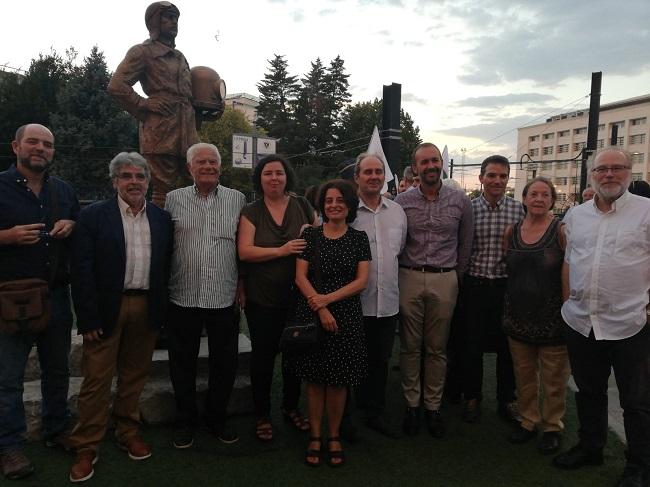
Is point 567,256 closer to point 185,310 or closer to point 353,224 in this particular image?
point 353,224

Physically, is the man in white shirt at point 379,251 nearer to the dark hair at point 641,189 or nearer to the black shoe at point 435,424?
the black shoe at point 435,424

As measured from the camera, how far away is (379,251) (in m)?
3.59

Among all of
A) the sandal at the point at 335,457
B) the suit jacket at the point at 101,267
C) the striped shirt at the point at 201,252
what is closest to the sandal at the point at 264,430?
the sandal at the point at 335,457

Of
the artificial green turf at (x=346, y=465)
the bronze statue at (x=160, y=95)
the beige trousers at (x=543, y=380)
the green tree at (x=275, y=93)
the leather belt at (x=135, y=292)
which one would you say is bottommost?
the artificial green turf at (x=346, y=465)

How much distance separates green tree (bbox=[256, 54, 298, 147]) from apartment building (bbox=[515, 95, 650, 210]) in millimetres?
28601

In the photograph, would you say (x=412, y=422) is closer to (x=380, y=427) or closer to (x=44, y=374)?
(x=380, y=427)

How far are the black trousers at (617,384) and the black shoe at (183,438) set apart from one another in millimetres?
2648

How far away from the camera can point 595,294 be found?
2988 mm

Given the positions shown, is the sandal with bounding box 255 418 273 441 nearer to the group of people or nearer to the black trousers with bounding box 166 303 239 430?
the group of people

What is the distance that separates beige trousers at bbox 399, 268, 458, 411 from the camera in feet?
12.1

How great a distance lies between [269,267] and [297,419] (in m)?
1.29

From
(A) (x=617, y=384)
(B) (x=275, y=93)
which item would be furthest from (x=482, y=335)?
(B) (x=275, y=93)

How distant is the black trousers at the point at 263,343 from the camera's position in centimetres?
338

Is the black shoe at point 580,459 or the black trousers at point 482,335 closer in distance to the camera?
the black shoe at point 580,459
